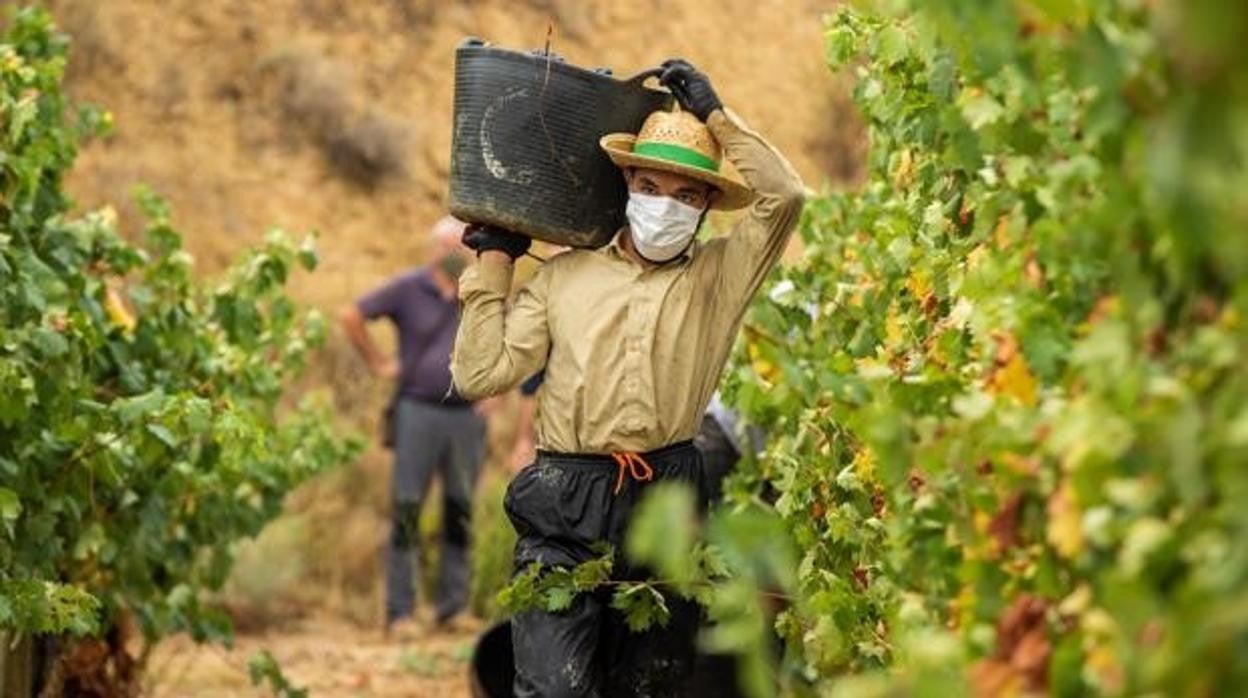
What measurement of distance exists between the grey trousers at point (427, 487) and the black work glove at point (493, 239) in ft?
19.4

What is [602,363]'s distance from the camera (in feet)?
19.3

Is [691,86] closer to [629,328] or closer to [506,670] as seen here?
[629,328]

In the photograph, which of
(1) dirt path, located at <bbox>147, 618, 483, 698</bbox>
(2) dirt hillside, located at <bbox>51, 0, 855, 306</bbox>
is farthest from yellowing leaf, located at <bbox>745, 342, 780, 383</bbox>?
(2) dirt hillside, located at <bbox>51, 0, 855, 306</bbox>

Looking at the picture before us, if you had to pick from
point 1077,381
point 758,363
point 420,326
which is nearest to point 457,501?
point 420,326

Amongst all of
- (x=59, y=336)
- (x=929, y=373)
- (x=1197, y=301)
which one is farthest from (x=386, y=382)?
(x=1197, y=301)

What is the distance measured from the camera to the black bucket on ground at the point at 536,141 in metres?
5.99

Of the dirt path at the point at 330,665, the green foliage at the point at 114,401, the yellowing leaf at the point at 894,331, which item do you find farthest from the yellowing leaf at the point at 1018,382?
the dirt path at the point at 330,665

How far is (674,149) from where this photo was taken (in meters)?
5.89

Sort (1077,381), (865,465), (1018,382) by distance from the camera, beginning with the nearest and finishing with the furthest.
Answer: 1. (1077,381)
2. (1018,382)
3. (865,465)

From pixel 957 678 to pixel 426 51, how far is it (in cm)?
1640

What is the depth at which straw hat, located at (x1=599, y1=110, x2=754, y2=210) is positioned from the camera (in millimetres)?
5859

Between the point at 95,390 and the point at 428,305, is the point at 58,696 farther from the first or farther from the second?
the point at 428,305

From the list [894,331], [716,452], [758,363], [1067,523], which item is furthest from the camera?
[716,452]

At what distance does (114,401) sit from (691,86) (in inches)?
78.0
